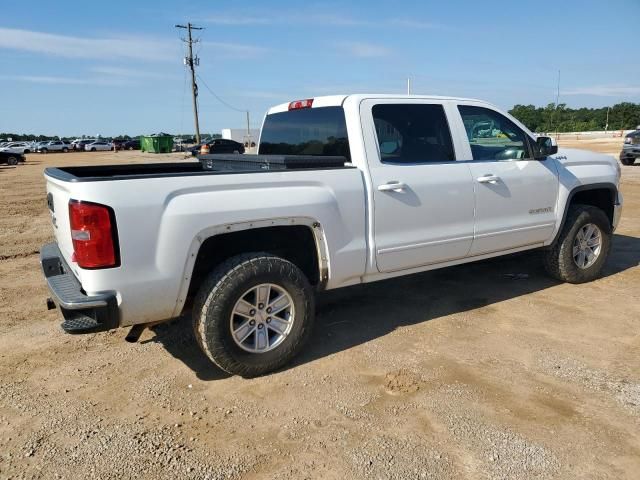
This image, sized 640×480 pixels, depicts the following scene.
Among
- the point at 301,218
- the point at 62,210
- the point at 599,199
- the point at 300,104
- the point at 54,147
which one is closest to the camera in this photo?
the point at 62,210

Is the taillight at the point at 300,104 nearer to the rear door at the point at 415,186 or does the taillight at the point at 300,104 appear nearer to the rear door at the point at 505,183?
the rear door at the point at 415,186

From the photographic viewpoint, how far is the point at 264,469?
2676 millimetres

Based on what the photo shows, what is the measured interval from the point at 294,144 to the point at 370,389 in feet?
7.77

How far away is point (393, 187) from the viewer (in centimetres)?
398

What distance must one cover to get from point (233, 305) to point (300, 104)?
212 cm

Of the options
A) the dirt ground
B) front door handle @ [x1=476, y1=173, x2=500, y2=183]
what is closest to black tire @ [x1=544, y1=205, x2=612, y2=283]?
the dirt ground

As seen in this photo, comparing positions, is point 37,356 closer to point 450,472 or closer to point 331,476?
point 331,476

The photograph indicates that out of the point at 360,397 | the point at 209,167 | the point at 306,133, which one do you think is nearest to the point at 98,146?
the point at 209,167

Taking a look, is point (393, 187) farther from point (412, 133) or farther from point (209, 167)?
point (209, 167)

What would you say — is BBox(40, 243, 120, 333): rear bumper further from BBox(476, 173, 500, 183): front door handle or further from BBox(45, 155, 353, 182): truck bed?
BBox(476, 173, 500, 183): front door handle

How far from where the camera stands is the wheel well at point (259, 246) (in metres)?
3.65

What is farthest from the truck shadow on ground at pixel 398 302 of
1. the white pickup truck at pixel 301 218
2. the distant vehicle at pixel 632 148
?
the distant vehicle at pixel 632 148

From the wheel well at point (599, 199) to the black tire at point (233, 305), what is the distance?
3.64 metres

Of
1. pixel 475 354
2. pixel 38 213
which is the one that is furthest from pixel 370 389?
pixel 38 213
